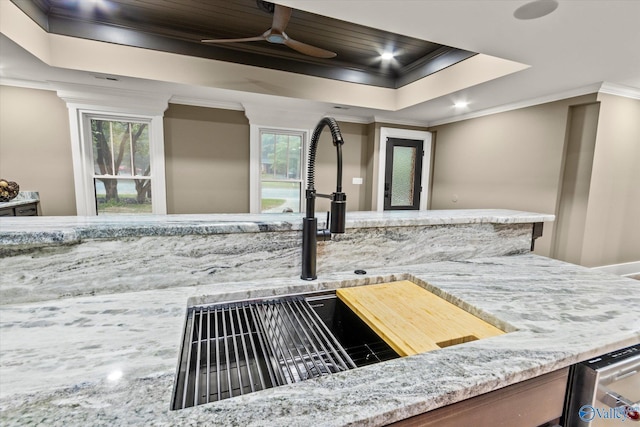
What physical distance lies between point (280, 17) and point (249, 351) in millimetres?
2344

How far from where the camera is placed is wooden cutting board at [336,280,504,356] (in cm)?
78

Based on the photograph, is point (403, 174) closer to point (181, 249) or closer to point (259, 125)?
point (259, 125)

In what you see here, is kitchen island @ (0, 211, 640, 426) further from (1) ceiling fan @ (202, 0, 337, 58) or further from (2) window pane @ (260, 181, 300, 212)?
(2) window pane @ (260, 181, 300, 212)

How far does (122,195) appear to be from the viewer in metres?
3.90

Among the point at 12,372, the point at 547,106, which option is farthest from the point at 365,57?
the point at 12,372

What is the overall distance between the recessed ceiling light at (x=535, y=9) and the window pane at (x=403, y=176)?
3185mm

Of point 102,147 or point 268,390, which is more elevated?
point 102,147

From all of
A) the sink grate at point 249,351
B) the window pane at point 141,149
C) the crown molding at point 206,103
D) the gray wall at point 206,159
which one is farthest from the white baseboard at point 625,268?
the window pane at point 141,149

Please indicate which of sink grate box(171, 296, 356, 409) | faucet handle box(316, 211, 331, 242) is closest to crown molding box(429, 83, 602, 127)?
faucet handle box(316, 211, 331, 242)

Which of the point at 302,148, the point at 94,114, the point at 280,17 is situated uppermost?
the point at 280,17

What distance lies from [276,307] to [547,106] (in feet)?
13.6

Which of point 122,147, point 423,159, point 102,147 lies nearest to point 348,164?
point 423,159

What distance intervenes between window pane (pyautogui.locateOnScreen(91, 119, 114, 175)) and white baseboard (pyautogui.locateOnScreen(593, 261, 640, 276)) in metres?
6.08

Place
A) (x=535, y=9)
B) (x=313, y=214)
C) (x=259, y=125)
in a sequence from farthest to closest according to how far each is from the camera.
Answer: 1. (x=259, y=125)
2. (x=535, y=9)
3. (x=313, y=214)
